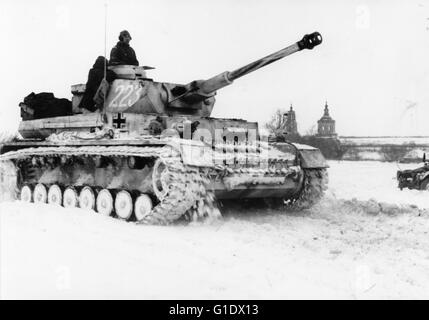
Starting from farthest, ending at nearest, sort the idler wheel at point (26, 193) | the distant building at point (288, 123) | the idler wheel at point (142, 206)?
the distant building at point (288, 123) < the idler wheel at point (26, 193) < the idler wheel at point (142, 206)

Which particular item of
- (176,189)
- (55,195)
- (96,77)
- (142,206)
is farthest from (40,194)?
(176,189)

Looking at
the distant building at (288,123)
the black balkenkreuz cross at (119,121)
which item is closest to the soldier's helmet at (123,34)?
the black balkenkreuz cross at (119,121)

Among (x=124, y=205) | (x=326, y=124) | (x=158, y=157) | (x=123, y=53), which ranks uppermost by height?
(x=326, y=124)

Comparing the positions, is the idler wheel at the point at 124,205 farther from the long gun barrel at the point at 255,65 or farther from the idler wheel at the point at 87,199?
the long gun barrel at the point at 255,65

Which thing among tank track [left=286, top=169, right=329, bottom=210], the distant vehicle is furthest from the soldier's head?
the distant vehicle

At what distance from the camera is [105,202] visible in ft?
31.9

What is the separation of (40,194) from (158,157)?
413cm

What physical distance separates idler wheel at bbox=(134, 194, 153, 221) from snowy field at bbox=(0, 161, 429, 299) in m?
0.47

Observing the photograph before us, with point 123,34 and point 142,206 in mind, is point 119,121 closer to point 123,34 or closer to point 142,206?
point 142,206

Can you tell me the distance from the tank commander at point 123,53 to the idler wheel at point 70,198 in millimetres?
2603

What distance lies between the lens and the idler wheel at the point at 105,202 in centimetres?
956
